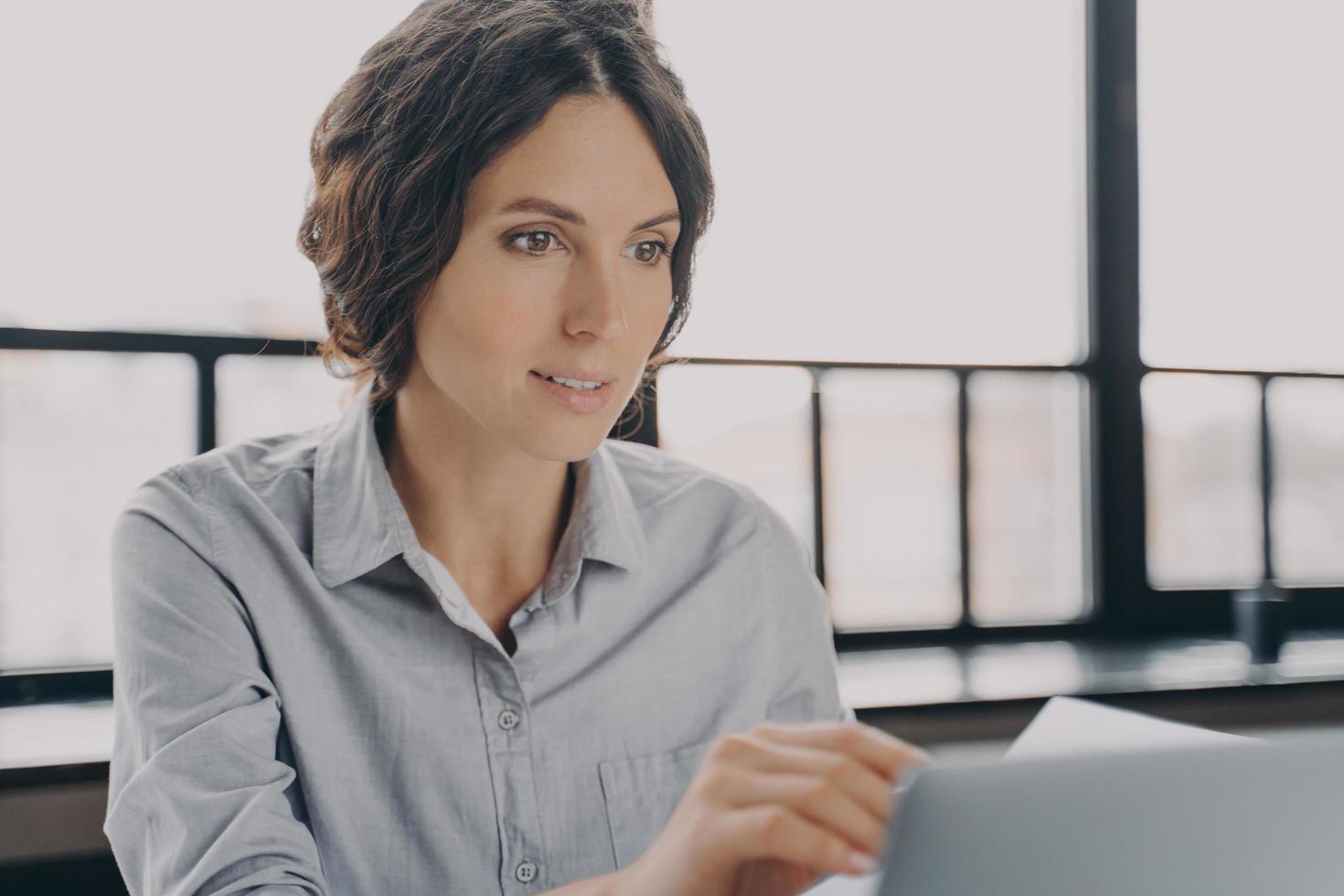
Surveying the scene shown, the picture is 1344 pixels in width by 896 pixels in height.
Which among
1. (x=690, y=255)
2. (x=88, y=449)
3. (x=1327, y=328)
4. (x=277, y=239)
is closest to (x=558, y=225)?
(x=690, y=255)

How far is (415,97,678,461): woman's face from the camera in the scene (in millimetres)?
1022

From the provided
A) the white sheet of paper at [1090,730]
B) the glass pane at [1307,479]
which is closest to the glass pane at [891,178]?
the glass pane at [1307,479]

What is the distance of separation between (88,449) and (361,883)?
40.7 inches

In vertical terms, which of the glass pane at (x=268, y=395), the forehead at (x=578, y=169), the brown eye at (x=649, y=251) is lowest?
the glass pane at (x=268, y=395)

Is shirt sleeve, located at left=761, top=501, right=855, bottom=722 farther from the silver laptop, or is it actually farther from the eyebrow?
the silver laptop

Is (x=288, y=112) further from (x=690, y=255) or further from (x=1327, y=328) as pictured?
(x=1327, y=328)

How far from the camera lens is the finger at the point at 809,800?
484mm

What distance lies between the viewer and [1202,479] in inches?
97.9

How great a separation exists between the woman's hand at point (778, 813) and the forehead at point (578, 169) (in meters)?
0.61

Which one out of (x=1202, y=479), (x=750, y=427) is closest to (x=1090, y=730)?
(x=750, y=427)

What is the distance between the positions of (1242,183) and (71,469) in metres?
2.59

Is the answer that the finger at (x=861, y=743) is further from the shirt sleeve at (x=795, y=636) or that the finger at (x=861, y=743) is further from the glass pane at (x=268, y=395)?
the glass pane at (x=268, y=395)

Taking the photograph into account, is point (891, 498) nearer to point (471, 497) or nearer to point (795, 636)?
point (795, 636)

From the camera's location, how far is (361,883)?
1012 millimetres
